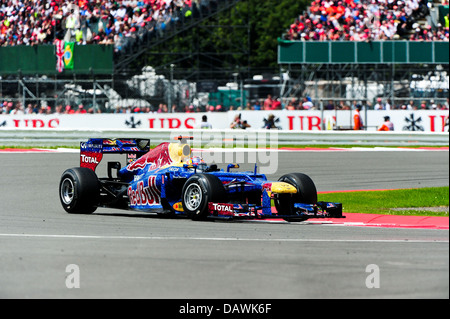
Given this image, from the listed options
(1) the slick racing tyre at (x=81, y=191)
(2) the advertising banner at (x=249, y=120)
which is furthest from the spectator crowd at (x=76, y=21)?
(1) the slick racing tyre at (x=81, y=191)

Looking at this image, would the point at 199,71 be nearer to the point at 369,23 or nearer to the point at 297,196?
the point at 369,23

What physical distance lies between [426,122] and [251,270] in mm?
24568

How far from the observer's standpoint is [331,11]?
33.9 m

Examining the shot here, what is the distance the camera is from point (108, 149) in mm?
13984

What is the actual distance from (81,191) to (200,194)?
2.12 meters

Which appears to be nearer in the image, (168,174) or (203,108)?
(168,174)

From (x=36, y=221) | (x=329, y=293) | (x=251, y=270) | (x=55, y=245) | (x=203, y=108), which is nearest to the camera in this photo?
(x=329, y=293)

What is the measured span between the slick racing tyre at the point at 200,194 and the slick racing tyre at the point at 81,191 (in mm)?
1635

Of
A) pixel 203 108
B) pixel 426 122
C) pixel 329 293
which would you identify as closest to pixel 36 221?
pixel 329 293

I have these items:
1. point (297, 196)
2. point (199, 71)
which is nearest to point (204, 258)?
point (297, 196)

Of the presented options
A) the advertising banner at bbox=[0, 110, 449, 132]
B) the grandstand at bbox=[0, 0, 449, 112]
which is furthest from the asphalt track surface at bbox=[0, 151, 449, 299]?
the grandstand at bbox=[0, 0, 449, 112]

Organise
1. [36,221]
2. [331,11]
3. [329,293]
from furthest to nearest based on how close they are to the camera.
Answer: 1. [331,11]
2. [36,221]
3. [329,293]

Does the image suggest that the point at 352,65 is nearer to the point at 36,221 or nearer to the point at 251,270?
the point at 36,221

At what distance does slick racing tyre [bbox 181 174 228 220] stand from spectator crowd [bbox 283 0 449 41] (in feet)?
72.6
